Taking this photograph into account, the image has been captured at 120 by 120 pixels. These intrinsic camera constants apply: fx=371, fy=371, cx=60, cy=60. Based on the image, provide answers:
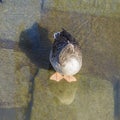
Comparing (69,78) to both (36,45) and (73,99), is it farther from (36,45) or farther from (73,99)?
(36,45)

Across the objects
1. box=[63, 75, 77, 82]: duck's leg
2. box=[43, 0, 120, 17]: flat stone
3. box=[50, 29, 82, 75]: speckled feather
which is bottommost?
box=[63, 75, 77, 82]: duck's leg

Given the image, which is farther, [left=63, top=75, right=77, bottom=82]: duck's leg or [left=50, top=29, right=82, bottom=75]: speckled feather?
[left=63, top=75, right=77, bottom=82]: duck's leg

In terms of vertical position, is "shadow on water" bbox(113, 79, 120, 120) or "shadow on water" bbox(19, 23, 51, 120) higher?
"shadow on water" bbox(19, 23, 51, 120)

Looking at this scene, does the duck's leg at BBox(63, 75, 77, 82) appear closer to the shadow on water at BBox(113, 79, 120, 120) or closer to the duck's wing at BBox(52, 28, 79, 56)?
the duck's wing at BBox(52, 28, 79, 56)

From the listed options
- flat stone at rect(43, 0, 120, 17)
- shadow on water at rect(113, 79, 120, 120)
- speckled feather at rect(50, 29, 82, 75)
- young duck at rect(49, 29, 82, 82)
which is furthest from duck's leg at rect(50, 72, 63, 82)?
flat stone at rect(43, 0, 120, 17)

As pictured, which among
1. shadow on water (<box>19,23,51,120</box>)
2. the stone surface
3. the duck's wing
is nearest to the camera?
the stone surface

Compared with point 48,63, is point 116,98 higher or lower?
lower

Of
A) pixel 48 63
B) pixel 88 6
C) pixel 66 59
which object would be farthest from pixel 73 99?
pixel 88 6

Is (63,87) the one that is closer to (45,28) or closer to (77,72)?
(77,72)

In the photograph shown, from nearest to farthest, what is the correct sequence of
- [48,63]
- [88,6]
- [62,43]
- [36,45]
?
[62,43]
[48,63]
[36,45]
[88,6]

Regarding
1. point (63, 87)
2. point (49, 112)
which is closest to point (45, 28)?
point (63, 87)
